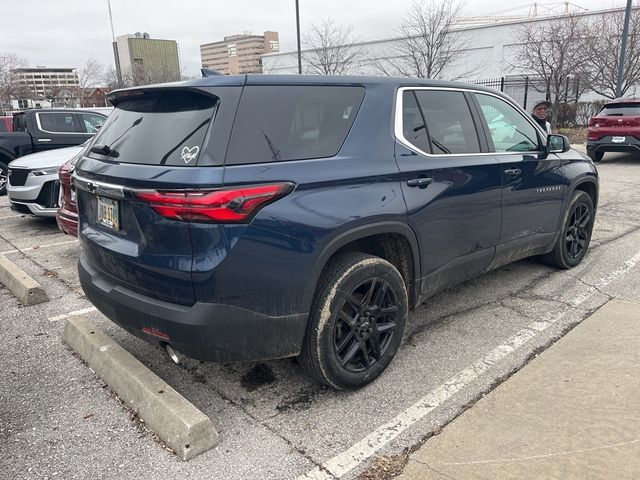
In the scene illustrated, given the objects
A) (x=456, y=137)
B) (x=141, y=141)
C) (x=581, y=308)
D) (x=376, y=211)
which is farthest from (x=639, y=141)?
(x=141, y=141)

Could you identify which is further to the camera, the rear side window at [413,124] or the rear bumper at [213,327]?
the rear side window at [413,124]

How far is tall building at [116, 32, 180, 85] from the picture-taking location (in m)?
41.6

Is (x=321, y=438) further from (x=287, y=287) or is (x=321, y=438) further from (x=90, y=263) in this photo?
(x=90, y=263)

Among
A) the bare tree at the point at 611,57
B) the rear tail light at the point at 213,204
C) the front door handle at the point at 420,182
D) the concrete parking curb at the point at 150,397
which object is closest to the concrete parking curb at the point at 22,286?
the concrete parking curb at the point at 150,397

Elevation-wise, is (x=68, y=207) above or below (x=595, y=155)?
above

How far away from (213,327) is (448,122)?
85.2 inches

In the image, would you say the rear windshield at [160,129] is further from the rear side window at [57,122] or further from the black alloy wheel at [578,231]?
the rear side window at [57,122]

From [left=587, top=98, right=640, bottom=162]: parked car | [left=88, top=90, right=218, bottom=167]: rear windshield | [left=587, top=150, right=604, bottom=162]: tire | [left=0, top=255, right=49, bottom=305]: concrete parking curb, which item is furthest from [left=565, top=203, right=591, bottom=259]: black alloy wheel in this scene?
[left=587, top=150, right=604, bottom=162]: tire

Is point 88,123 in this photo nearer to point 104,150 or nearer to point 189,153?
point 104,150

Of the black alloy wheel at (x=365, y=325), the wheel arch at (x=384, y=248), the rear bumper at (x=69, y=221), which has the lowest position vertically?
the black alloy wheel at (x=365, y=325)

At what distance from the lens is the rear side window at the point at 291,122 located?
2.47 m

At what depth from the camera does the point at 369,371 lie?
3.02m

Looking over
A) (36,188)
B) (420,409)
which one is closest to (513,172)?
(420,409)

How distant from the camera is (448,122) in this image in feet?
11.6
